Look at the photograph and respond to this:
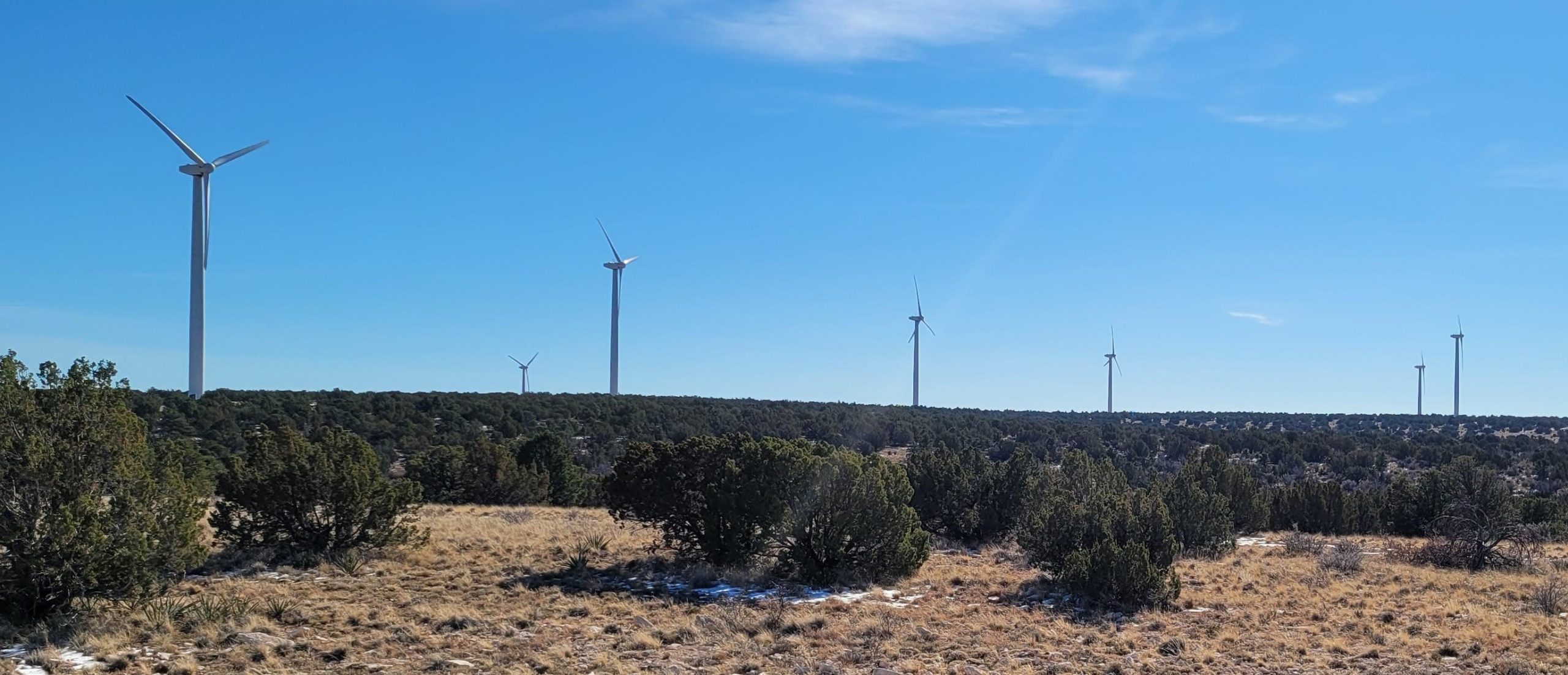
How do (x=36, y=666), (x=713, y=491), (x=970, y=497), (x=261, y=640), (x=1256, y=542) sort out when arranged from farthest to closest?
(x=1256, y=542) → (x=970, y=497) → (x=713, y=491) → (x=261, y=640) → (x=36, y=666)

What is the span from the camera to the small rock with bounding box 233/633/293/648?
49.8ft

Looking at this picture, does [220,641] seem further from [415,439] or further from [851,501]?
[415,439]

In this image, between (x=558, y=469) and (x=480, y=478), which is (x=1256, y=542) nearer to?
(x=558, y=469)

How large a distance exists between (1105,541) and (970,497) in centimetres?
1025

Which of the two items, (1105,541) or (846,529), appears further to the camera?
(846,529)

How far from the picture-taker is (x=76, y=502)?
15.5 meters

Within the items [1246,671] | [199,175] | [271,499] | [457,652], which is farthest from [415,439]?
[1246,671]

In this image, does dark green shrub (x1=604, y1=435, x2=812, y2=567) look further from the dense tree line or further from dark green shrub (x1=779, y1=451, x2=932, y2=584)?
the dense tree line

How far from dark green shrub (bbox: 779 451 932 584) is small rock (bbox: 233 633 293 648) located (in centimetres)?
1006

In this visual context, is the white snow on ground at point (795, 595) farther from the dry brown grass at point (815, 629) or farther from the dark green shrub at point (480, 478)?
the dark green shrub at point (480, 478)

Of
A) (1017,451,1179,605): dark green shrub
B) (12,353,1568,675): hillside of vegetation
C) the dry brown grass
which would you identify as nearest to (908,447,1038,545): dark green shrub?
(12,353,1568,675): hillside of vegetation

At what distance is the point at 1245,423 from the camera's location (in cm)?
10119

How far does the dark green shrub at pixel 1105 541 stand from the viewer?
20203mm

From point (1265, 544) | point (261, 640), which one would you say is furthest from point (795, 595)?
point (1265, 544)
